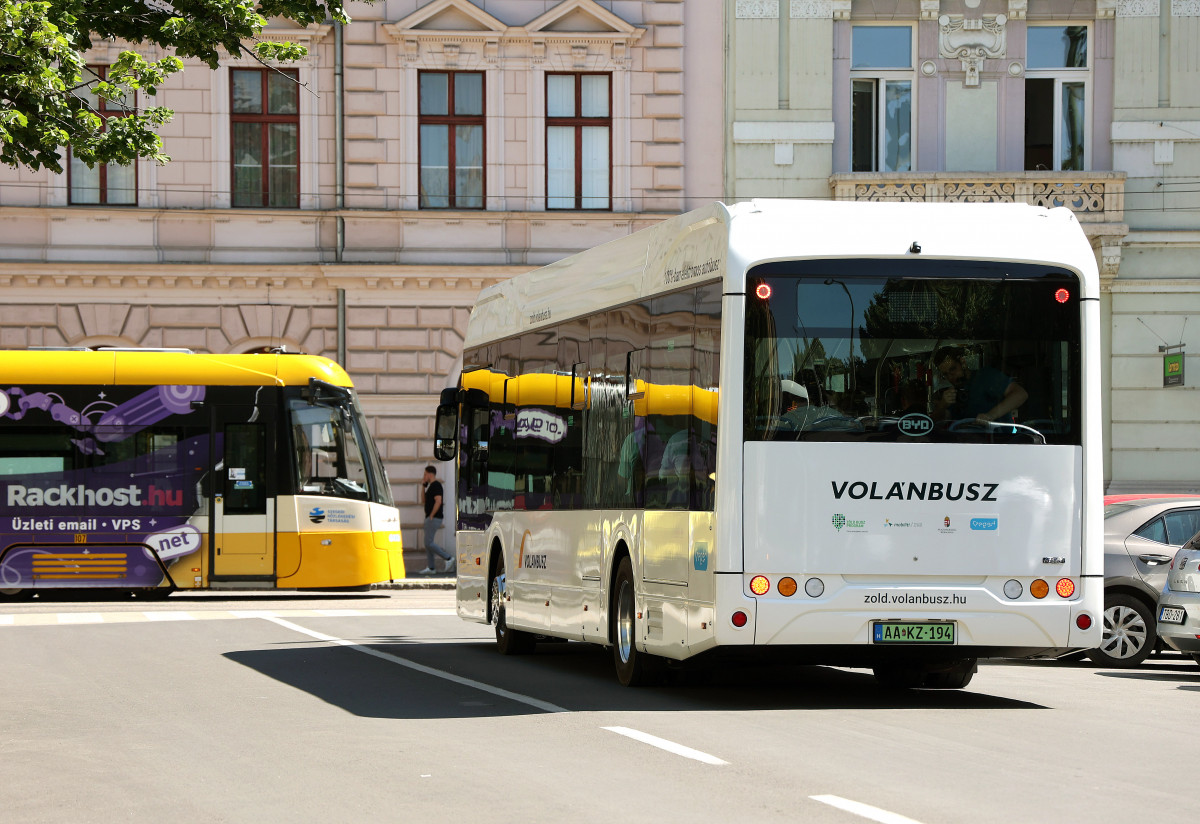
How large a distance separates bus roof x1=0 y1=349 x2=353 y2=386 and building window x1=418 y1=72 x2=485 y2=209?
6.95 m

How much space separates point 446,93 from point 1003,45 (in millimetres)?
9557

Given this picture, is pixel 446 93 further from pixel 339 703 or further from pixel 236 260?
pixel 339 703

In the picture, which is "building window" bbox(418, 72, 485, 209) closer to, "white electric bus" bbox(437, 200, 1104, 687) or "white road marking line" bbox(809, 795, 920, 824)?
"white electric bus" bbox(437, 200, 1104, 687)

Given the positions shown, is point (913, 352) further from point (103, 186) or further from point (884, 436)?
point (103, 186)

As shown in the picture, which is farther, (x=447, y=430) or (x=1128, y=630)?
(x=447, y=430)

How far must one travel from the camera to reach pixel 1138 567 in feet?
54.0

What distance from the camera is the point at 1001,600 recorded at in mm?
11742

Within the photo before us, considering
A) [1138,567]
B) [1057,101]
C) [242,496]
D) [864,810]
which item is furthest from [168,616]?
[1057,101]

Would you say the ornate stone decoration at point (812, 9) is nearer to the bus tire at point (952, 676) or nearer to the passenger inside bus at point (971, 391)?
the bus tire at point (952, 676)

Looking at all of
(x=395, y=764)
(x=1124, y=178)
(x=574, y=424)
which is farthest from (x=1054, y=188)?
(x=395, y=764)

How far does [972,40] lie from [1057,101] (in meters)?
1.78

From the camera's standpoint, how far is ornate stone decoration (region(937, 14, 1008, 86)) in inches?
1286

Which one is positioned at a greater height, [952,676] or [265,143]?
[265,143]

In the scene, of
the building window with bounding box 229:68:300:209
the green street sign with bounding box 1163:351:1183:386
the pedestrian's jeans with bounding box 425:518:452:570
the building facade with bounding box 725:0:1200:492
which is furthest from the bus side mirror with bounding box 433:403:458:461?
the green street sign with bounding box 1163:351:1183:386
